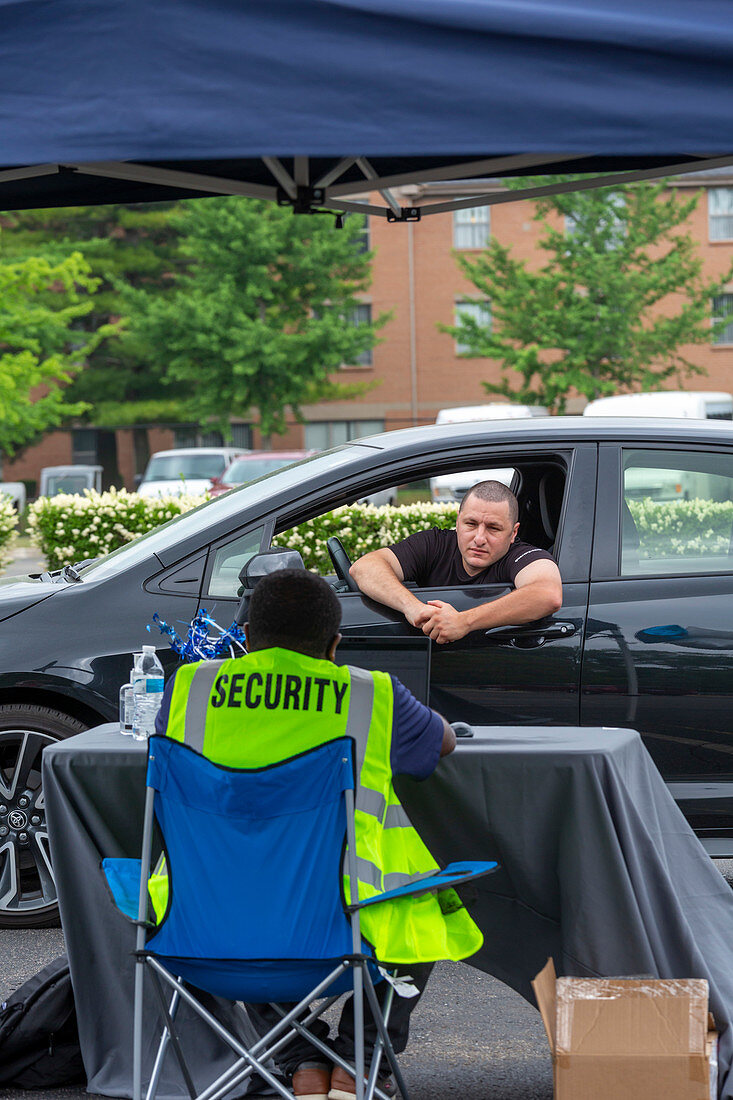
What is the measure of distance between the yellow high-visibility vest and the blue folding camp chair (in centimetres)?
7

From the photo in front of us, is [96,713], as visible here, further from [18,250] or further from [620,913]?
[18,250]

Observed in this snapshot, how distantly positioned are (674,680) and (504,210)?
1447 inches

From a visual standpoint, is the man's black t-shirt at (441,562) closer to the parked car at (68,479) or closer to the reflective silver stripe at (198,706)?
the reflective silver stripe at (198,706)

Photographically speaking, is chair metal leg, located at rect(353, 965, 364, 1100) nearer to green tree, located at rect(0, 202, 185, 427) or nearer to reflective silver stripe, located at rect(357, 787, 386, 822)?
reflective silver stripe, located at rect(357, 787, 386, 822)

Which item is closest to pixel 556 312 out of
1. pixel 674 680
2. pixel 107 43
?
pixel 674 680

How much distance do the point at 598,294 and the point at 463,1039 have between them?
29972mm

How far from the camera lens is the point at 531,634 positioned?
4.66m

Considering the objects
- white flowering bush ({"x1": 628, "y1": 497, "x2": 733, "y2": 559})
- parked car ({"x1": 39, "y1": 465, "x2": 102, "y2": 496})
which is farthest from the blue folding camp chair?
parked car ({"x1": 39, "y1": 465, "x2": 102, "y2": 496})

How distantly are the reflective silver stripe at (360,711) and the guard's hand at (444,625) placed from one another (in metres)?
1.73

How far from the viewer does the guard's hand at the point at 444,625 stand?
4.59 m

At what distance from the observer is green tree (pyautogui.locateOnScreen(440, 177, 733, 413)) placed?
102ft

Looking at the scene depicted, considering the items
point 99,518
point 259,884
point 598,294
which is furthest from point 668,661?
point 598,294

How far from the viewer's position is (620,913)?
3092 mm

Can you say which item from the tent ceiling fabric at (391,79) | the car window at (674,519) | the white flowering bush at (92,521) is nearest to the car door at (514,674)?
the car window at (674,519)
